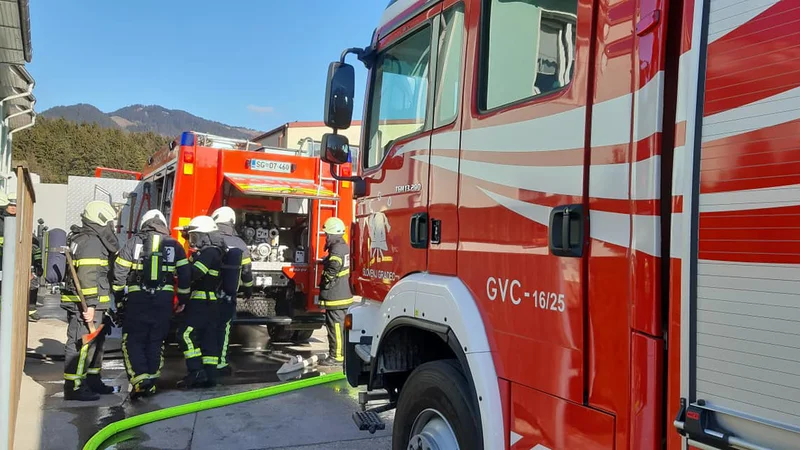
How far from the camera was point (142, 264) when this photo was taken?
557 centimetres

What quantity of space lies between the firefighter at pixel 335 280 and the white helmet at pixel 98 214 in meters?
2.34

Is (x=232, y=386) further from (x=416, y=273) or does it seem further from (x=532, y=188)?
(x=532, y=188)

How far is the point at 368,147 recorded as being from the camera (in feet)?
12.3

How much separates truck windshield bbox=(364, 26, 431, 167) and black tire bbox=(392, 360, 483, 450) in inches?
47.7

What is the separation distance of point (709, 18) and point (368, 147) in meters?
2.50

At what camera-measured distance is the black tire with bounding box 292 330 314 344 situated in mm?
8448

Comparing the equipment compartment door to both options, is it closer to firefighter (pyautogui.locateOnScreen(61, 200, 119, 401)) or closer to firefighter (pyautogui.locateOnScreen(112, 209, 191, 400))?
firefighter (pyautogui.locateOnScreen(112, 209, 191, 400))

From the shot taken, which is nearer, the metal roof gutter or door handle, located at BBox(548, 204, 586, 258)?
door handle, located at BBox(548, 204, 586, 258)

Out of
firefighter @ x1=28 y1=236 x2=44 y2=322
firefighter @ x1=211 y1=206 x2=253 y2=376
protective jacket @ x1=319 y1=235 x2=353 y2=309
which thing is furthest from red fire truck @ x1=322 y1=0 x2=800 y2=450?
firefighter @ x1=28 y1=236 x2=44 y2=322

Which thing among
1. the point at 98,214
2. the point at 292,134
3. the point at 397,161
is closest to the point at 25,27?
the point at 98,214

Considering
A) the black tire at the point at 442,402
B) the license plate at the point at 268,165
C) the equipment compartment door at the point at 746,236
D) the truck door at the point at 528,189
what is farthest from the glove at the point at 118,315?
the equipment compartment door at the point at 746,236

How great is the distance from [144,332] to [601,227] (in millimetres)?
5011

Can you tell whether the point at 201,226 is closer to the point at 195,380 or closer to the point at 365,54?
the point at 195,380

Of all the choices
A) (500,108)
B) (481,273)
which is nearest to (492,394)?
(481,273)
